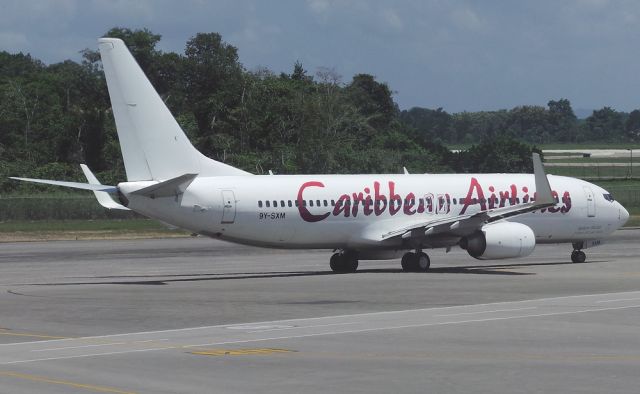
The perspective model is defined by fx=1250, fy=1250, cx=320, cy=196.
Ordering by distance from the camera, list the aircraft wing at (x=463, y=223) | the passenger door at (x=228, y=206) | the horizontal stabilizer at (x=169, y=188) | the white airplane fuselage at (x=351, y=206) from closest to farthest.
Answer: the horizontal stabilizer at (x=169, y=188), the white airplane fuselage at (x=351, y=206), the passenger door at (x=228, y=206), the aircraft wing at (x=463, y=223)

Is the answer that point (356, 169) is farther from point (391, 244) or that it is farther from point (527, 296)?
point (527, 296)

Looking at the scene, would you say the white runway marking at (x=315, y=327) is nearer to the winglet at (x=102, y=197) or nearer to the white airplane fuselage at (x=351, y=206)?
the white airplane fuselage at (x=351, y=206)

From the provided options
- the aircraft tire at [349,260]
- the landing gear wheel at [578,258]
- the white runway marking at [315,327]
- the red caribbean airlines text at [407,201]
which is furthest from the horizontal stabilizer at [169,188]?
the landing gear wheel at [578,258]

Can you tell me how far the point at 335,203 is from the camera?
149ft

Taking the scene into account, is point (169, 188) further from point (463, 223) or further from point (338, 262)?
point (463, 223)

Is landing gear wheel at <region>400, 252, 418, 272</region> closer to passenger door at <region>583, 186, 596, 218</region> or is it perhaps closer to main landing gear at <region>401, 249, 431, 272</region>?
main landing gear at <region>401, 249, 431, 272</region>

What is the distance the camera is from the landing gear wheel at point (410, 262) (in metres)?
45.8

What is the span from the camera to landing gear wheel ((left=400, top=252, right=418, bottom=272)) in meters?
45.8

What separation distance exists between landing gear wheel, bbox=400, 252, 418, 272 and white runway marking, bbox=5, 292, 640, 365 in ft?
41.5

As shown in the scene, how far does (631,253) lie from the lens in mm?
56188

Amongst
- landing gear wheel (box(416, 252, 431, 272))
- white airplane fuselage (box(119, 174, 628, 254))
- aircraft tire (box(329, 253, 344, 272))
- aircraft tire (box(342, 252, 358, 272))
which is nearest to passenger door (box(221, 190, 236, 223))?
white airplane fuselage (box(119, 174, 628, 254))

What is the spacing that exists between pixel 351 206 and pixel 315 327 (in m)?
19.1

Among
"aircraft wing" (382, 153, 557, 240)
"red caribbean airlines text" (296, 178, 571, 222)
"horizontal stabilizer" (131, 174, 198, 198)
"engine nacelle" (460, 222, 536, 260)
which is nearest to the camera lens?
"horizontal stabilizer" (131, 174, 198, 198)

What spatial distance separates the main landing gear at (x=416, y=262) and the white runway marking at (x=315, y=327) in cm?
1253
